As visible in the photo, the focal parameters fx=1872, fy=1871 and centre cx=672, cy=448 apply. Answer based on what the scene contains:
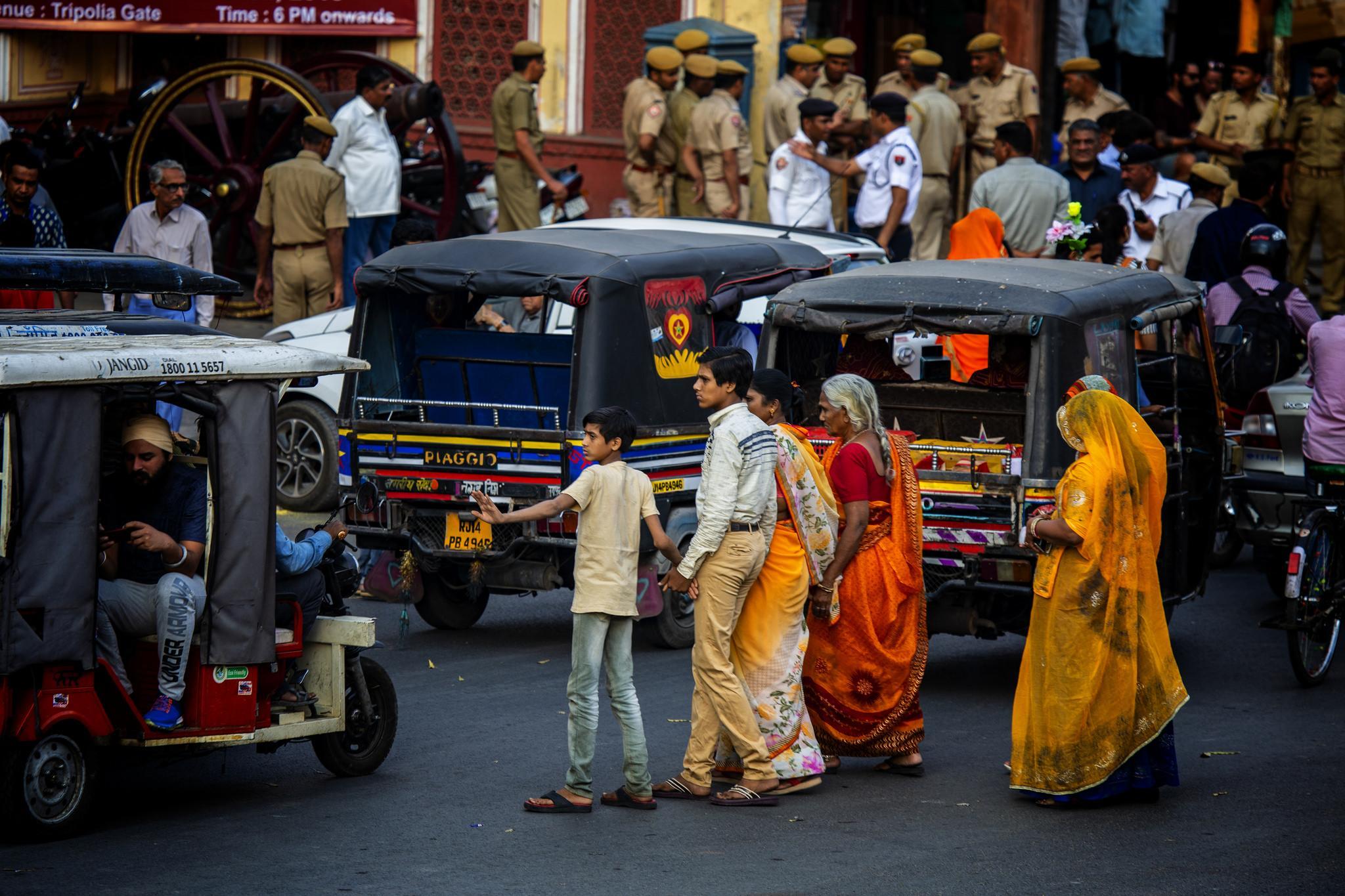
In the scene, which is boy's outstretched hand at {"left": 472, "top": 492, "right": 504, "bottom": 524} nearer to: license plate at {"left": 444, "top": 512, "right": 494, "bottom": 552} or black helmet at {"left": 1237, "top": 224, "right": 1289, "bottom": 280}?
license plate at {"left": 444, "top": 512, "right": 494, "bottom": 552}

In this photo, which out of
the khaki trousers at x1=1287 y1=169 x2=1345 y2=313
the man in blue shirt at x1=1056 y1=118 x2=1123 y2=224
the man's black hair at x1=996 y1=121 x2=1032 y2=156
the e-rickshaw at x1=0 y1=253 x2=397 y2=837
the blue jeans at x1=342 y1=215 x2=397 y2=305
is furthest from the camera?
the khaki trousers at x1=1287 y1=169 x2=1345 y2=313

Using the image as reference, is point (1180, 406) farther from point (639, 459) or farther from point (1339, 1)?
point (1339, 1)

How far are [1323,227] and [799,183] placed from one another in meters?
5.48

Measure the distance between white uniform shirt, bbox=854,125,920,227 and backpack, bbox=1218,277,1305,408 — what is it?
4.62 metres

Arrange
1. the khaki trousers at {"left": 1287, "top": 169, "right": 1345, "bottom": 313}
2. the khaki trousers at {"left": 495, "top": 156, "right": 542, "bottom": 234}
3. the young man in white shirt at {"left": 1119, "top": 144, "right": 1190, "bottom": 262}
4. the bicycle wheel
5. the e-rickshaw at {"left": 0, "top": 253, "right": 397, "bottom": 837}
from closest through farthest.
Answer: the e-rickshaw at {"left": 0, "top": 253, "right": 397, "bottom": 837}, the bicycle wheel, the young man in white shirt at {"left": 1119, "top": 144, "right": 1190, "bottom": 262}, the khaki trousers at {"left": 495, "top": 156, "right": 542, "bottom": 234}, the khaki trousers at {"left": 1287, "top": 169, "right": 1345, "bottom": 313}

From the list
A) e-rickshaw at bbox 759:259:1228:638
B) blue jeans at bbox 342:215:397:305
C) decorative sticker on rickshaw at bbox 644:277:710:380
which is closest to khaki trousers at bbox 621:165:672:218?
blue jeans at bbox 342:215:397:305

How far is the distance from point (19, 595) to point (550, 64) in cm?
1325

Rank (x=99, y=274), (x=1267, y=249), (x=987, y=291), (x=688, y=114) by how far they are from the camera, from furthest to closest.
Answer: (x=688, y=114), (x=1267, y=249), (x=987, y=291), (x=99, y=274)

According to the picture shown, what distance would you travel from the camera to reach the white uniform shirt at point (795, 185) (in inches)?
623

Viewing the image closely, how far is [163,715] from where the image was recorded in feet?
21.6

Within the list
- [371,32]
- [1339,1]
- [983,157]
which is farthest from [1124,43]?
[371,32]

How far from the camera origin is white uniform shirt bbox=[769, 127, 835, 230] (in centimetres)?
1581

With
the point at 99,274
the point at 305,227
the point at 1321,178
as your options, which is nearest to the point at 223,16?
the point at 305,227

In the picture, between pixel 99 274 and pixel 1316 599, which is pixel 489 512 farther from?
pixel 1316 599
